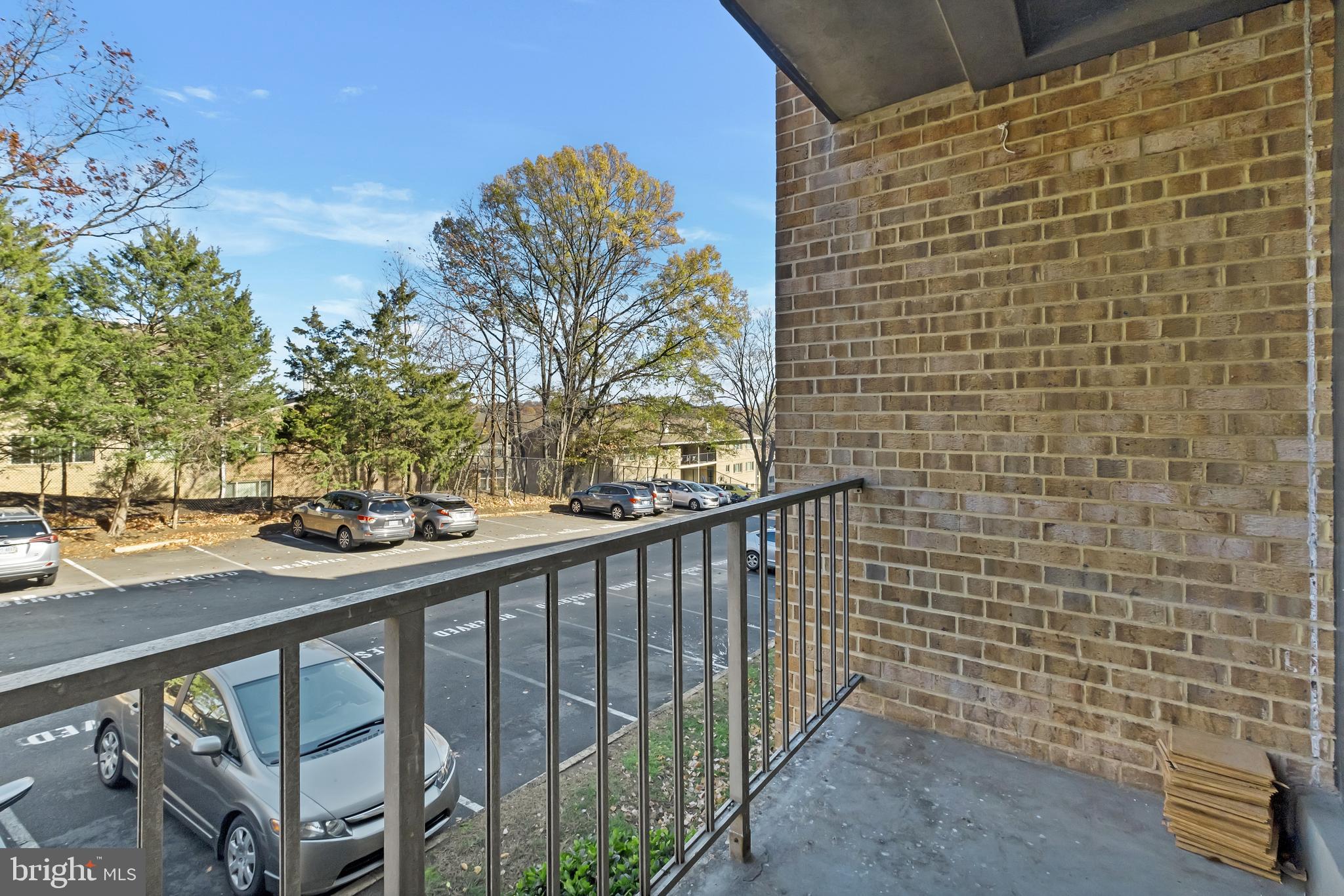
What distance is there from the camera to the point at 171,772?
2.03ft

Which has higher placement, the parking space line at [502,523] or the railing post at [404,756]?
the railing post at [404,756]

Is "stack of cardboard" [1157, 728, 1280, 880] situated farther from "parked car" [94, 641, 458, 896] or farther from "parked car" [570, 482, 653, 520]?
"parked car" [570, 482, 653, 520]

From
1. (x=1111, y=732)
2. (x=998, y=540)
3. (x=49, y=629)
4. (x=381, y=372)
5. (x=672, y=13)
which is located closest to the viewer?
(x=1111, y=732)

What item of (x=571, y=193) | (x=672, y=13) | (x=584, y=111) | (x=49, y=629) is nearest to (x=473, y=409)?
(x=571, y=193)

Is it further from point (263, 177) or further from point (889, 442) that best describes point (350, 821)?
point (263, 177)

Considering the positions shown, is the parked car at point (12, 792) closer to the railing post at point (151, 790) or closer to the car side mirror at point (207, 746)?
the railing post at point (151, 790)

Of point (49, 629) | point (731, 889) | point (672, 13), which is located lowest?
point (49, 629)

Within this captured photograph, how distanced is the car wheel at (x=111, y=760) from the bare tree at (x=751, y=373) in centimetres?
1880

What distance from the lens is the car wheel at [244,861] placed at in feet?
4.94

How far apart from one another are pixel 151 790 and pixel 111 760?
10 centimetres

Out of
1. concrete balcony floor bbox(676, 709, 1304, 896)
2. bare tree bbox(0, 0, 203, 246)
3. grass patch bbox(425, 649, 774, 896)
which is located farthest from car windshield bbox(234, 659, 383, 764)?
bare tree bbox(0, 0, 203, 246)

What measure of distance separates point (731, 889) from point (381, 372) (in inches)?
681

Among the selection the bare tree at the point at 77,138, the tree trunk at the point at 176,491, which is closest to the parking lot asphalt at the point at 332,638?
the tree trunk at the point at 176,491

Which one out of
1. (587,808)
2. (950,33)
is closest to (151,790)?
(950,33)
